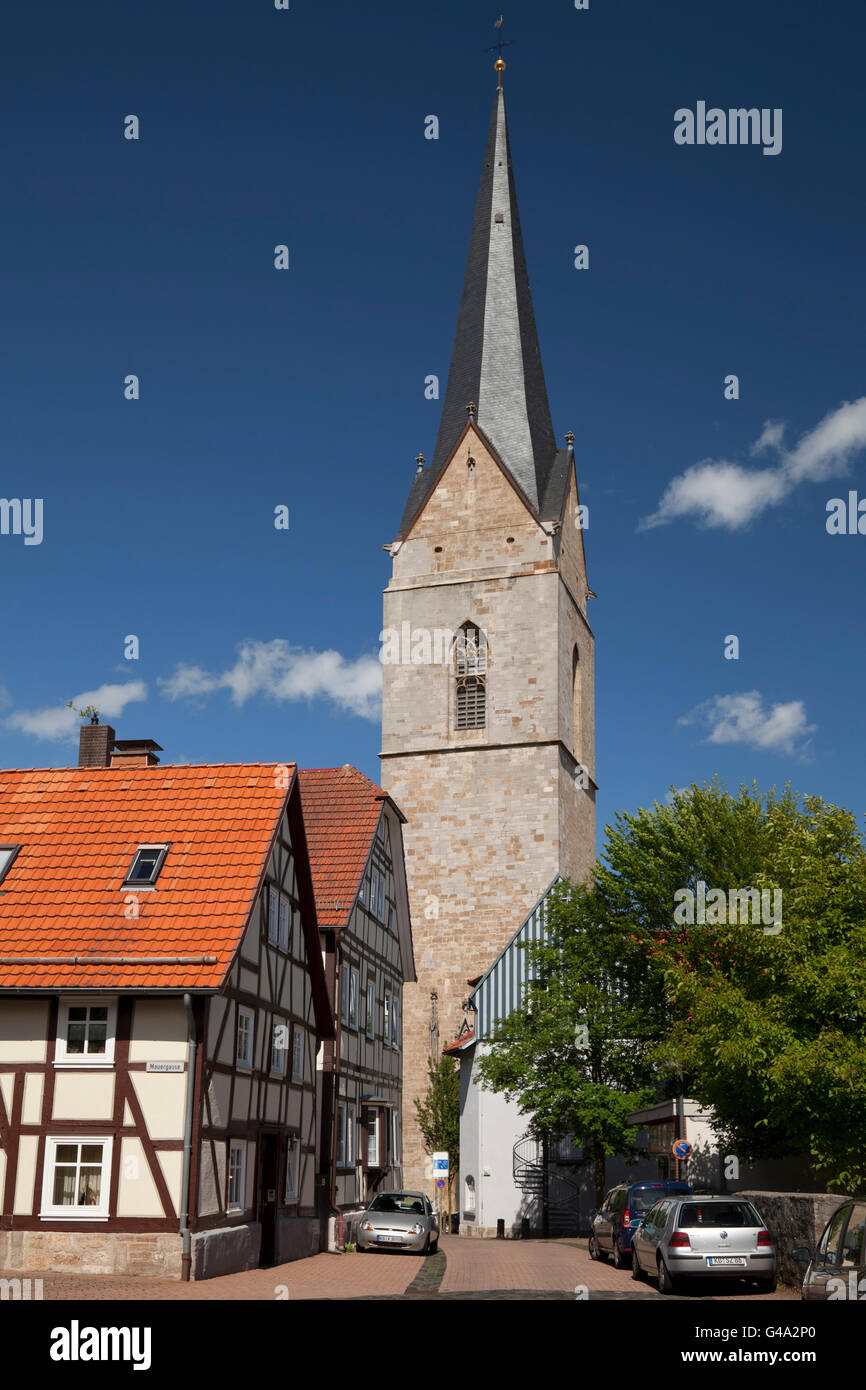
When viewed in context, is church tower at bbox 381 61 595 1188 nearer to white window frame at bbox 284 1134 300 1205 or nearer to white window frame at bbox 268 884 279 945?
white window frame at bbox 284 1134 300 1205

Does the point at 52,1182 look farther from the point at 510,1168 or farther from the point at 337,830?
the point at 510,1168

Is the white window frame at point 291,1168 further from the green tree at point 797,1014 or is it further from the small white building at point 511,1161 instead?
the small white building at point 511,1161

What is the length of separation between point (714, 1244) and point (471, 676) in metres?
38.3

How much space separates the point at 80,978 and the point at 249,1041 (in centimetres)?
360

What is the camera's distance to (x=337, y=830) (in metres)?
33.2

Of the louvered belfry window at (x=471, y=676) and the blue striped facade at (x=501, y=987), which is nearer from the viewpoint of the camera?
the blue striped facade at (x=501, y=987)

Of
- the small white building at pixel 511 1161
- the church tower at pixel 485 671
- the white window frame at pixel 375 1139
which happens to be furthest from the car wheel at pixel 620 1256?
the church tower at pixel 485 671

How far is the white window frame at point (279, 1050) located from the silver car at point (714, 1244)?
25.1 ft

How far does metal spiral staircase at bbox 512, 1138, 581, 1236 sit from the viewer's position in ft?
132

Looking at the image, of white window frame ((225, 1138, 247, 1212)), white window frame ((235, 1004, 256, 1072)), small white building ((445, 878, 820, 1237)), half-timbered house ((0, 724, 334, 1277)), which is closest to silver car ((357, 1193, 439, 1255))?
half-timbered house ((0, 724, 334, 1277))

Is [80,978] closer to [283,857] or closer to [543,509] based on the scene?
[283,857]

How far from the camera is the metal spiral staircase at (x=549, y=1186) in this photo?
4016 cm

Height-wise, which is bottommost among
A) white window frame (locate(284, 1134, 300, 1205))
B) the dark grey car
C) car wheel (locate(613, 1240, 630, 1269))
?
car wheel (locate(613, 1240, 630, 1269))
